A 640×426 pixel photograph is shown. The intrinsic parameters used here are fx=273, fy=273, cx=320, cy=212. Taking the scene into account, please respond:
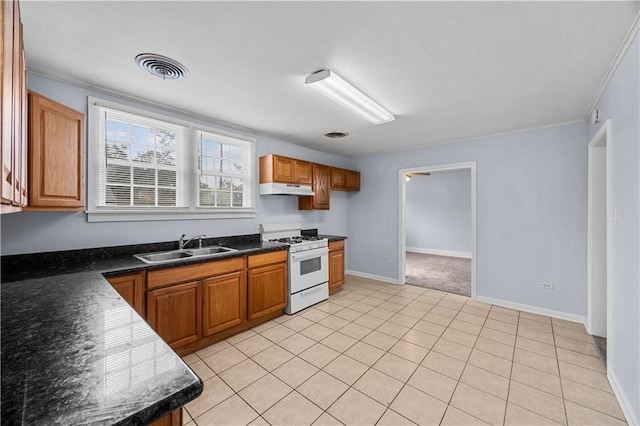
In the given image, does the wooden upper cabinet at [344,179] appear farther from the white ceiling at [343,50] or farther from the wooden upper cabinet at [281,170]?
the white ceiling at [343,50]

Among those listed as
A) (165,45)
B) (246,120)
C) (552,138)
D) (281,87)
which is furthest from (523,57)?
(246,120)

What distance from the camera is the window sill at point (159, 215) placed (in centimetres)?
257

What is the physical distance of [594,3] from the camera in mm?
1490

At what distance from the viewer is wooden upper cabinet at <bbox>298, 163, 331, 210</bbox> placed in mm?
4508

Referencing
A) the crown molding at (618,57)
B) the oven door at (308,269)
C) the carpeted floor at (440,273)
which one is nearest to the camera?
the crown molding at (618,57)

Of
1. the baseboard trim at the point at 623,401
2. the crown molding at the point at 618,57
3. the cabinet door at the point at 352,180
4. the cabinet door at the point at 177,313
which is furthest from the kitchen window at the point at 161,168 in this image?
the baseboard trim at the point at 623,401

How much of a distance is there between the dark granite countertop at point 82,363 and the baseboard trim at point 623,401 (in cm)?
262

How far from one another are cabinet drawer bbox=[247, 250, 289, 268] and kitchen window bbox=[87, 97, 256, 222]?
80 centimetres

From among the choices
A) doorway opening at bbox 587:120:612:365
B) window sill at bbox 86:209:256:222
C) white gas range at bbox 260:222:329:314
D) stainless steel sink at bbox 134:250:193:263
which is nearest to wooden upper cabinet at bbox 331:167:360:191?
white gas range at bbox 260:222:329:314

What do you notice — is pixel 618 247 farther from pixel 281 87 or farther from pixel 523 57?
pixel 281 87

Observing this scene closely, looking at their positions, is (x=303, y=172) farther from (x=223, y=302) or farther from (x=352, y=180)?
(x=223, y=302)

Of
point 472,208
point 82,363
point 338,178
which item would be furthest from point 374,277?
point 82,363

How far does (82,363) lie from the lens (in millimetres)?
851

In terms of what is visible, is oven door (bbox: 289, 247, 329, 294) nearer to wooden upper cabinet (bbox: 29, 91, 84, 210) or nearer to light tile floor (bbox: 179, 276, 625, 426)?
light tile floor (bbox: 179, 276, 625, 426)
